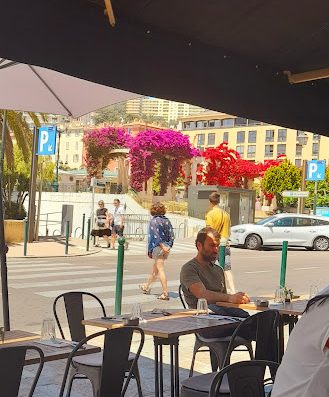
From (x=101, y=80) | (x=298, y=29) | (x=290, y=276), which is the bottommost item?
(x=290, y=276)

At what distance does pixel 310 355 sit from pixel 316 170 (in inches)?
1000

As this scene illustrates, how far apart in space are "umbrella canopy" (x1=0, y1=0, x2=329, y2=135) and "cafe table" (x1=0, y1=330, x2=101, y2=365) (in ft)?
4.91

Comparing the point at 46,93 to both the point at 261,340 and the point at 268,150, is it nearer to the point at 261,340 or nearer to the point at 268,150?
the point at 261,340

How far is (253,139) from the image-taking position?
99.7 m

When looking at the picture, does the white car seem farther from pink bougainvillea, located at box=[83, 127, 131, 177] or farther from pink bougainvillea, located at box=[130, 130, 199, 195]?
pink bougainvillea, located at box=[83, 127, 131, 177]

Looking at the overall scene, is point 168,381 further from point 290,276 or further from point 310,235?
point 310,235

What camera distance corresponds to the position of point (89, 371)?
439cm

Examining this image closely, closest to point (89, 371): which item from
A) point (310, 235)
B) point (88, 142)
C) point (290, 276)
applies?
point (290, 276)

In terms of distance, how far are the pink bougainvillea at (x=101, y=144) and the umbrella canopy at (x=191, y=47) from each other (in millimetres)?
66711

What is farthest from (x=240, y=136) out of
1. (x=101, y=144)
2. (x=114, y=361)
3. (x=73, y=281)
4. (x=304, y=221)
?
(x=114, y=361)

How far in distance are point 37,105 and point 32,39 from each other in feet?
10.5

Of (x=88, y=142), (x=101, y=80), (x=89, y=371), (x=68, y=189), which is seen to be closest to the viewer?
(x=101, y=80)

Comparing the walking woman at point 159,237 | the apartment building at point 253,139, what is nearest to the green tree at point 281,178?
the apartment building at point 253,139

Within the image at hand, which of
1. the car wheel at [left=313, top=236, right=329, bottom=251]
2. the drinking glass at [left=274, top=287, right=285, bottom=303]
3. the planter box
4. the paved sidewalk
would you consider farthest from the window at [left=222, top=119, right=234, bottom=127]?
the drinking glass at [left=274, top=287, right=285, bottom=303]
